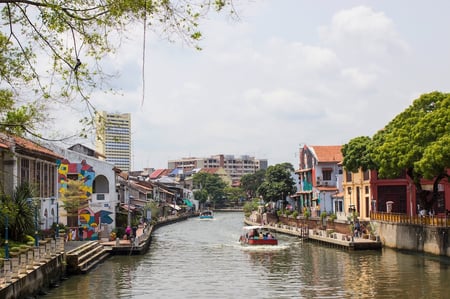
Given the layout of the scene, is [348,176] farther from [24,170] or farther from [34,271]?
[34,271]

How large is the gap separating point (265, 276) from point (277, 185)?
176 ft

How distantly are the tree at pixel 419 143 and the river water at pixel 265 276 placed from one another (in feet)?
18.1

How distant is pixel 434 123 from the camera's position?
38938mm

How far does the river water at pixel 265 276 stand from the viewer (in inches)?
1120

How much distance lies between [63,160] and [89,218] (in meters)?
5.22

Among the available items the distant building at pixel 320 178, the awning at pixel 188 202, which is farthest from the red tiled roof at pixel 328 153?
the awning at pixel 188 202

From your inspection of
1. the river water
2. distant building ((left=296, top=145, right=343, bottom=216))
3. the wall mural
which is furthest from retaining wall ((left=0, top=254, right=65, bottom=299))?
distant building ((left=296, top=145, right=343, bottom=216))

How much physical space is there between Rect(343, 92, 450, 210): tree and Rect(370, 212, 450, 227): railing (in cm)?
172

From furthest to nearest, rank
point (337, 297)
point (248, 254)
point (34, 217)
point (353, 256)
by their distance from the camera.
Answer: point (248, 254) < point (353, 256) < point (34, 217) < point (337, 297)

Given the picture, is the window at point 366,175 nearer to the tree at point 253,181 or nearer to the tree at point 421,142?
the tree at point 421,142

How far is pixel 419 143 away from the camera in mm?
40094

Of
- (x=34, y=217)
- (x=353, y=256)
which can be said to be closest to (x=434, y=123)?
(x=353, y=256)

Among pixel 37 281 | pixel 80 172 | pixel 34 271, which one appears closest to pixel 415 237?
pixel 37 281

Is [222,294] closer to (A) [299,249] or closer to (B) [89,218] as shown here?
(A) [299,249]
